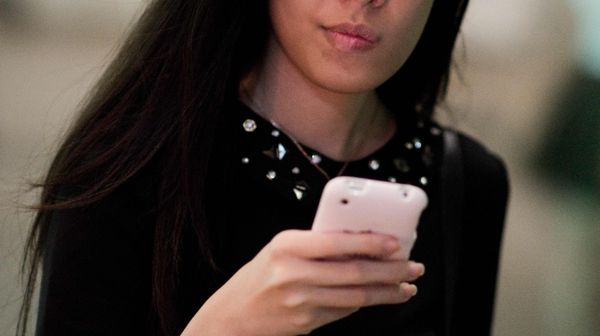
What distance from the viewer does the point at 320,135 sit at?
128 centimetres

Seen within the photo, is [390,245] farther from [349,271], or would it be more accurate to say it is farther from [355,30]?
[355,30]

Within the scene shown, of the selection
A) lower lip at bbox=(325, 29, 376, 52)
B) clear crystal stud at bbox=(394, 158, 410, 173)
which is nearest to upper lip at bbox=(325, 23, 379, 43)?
lower lip at bbox=(325, 29, 376, 52)

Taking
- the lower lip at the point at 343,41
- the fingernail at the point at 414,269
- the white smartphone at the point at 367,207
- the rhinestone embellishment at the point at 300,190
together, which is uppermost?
the lower lip at the point at 343,41

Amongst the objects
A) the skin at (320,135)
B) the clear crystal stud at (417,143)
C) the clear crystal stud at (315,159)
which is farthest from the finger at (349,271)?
A: the clear crystal stud at (417,143)

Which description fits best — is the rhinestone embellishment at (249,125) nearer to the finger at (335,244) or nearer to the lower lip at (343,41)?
the lower lip at (343,41)

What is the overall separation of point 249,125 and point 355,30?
7.5 inches

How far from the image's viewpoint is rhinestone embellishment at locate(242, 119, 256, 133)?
1.21 m

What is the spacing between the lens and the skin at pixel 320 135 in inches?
31.8

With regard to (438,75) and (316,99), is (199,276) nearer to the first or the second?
(316,99)

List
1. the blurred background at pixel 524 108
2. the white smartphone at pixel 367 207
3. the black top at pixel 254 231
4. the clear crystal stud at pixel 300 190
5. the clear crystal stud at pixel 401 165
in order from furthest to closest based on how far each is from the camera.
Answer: the blurred background at pixel 524 108 < the clear crystal stud at pixel 401 165 < the clear crystal stud at pixel 300 190 < the black top at pixel 254 231 < the white smartphone at pixel 367 207

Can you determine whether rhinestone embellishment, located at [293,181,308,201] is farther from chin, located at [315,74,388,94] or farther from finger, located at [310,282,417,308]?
finger, located at [310,282,417,308]

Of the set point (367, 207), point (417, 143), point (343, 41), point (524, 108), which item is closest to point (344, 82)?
point (343, 41)

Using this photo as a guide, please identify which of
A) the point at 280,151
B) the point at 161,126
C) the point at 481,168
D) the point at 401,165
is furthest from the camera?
the point at 481,168

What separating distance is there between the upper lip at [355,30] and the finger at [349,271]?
0.37 metres
